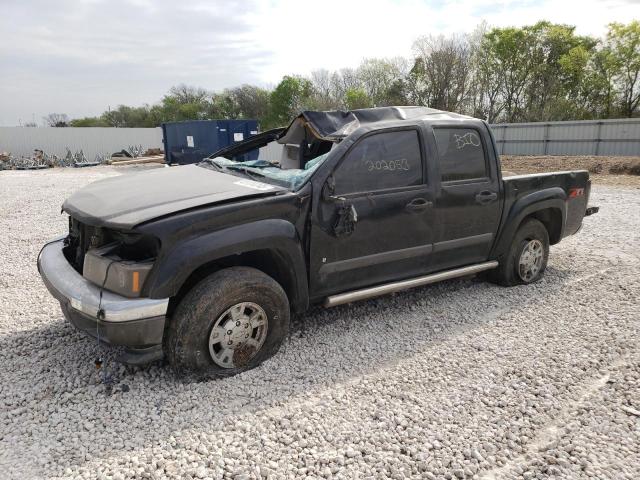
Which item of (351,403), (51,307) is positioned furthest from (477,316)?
(51,307)

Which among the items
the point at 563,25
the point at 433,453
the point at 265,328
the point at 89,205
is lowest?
the point at 433,453

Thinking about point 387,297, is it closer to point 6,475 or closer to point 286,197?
point 286,197

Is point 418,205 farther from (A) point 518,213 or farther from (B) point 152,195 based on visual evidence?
(B) point 152,195

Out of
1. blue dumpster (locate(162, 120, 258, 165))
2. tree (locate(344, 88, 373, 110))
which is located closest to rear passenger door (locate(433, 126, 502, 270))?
blue dumpster (locate(162, 120, 258, 165))

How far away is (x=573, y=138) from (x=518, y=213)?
77.3ft

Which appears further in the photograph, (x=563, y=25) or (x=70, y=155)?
(x=563, y=25)

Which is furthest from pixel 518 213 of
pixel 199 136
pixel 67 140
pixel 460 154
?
pixel 67 140

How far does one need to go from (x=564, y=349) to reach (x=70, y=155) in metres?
30.8

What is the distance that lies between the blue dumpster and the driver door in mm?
16588

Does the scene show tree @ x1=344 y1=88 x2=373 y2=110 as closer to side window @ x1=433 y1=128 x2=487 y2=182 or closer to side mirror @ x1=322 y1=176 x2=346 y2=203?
side window @ x1=433 y1=128 x2=487 y2=182

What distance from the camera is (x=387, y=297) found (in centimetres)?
494

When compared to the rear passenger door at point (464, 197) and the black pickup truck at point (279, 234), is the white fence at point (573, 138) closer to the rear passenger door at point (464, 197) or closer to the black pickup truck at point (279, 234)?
the rear passenger door at point (464, 197)

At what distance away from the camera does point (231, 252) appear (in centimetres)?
324

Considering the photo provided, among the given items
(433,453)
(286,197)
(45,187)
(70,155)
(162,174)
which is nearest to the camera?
(433,453)
